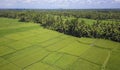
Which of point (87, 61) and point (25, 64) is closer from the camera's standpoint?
point (25, 64)

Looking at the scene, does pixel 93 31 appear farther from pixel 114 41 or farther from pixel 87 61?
pixel 87 61

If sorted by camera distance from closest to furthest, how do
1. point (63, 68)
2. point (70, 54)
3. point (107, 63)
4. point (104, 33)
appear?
point (63, 68)
point (107, 63)
point (70, 54)
point (104, 33)

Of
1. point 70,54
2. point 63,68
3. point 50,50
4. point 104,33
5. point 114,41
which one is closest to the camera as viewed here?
point 63,68

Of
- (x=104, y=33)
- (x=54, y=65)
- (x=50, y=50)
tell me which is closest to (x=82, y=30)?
(x=104, y=33)

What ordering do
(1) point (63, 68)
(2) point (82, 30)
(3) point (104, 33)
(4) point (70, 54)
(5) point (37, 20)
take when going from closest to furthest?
(1) point (63, 68) < (4) point (70, 54) < (3) point (104, 33) < (2) point (82, 30) < (5) point (37, 20)

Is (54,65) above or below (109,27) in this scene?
below

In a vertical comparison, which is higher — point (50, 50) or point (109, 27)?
point (109, 27)

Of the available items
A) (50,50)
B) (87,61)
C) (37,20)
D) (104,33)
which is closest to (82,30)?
(104,33)

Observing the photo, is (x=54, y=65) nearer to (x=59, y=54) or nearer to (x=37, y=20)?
(x=59, y=54)

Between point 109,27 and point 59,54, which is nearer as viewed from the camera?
point 59,54
